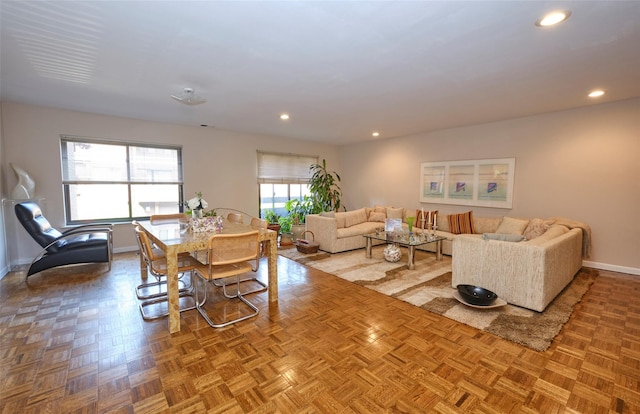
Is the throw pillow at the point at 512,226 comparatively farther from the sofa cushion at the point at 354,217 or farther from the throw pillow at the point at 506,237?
the sofa cushion at the point at 354,217

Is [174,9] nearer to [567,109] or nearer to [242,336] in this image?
[242,336]

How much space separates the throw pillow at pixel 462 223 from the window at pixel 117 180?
209 inches

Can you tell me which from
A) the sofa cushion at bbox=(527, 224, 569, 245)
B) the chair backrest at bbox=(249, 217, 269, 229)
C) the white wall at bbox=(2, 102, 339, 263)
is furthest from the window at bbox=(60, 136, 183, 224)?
the sofa cushion at bbox=(527, 224, 569, 245)

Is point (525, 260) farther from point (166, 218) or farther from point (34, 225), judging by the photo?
point (34, 225)

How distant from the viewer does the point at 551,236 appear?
3.25 metres

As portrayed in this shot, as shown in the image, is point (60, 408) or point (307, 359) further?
point (307, 359)

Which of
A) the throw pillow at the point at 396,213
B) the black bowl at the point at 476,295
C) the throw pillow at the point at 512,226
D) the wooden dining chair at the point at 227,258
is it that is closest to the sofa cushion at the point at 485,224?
the throw pillow at the point at 512,226

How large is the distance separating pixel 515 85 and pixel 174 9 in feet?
11.4

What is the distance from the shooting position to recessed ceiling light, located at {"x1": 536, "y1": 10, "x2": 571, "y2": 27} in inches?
72.7

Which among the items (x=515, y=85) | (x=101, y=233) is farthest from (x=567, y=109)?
(x=101, y=233)

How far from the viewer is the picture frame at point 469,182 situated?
496 centimetres

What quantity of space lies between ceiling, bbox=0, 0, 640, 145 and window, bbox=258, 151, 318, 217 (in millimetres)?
2474

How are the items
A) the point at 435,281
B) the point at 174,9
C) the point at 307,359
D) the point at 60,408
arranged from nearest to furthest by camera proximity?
1. the point at 60,408
2. the point at 174,9
3. the point at 307,359
4. the point at 435,281

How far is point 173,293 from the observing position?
2426mm
